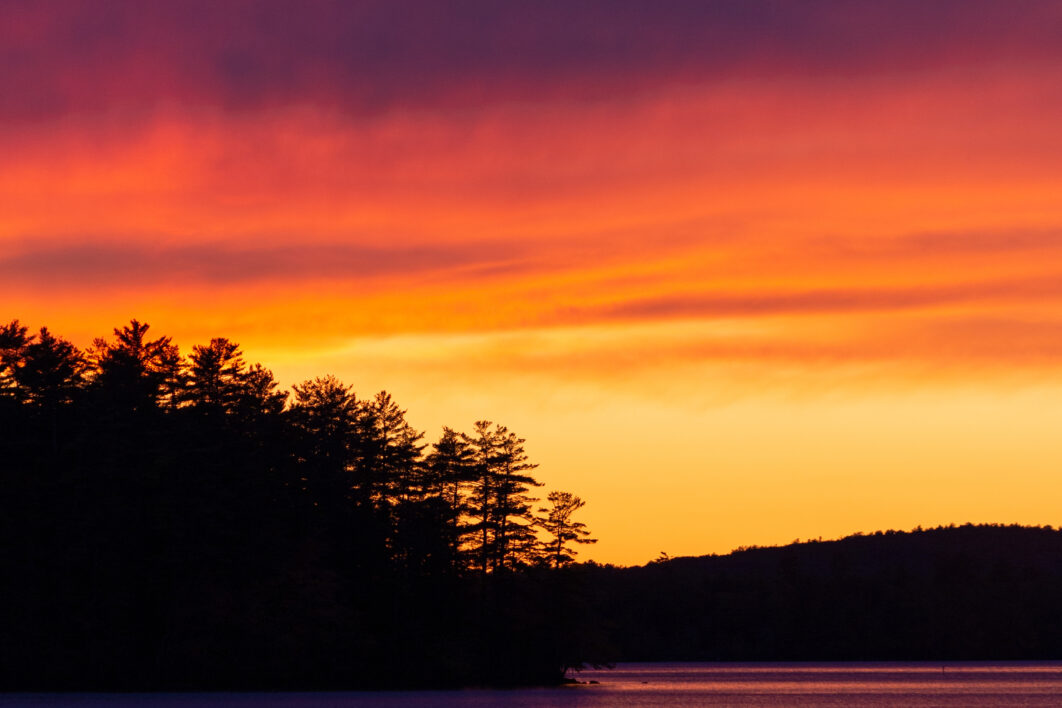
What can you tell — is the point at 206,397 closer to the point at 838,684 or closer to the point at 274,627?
the point at 274,627

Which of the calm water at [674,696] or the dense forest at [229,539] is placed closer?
the calm water at [674,696]

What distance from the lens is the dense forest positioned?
92.6 metres

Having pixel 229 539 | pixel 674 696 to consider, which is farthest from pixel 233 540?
pixel 674 696

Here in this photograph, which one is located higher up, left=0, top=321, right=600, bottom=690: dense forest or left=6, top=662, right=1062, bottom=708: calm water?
left=0, top=321, right=600, bottom=690: dense forest

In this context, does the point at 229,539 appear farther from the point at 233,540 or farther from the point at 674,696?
the point at 674,696

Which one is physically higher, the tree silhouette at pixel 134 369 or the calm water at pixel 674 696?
the tree silhouette at pixel 134 369

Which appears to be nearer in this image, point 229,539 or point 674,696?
point 229,539

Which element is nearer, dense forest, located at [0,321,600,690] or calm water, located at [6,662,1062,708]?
calm water, located at [6,662,1062,708]

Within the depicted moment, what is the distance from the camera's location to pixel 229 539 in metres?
98.1

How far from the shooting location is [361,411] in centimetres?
11006

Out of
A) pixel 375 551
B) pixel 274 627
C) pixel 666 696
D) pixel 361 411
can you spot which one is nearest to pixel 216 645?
pixel 274 627

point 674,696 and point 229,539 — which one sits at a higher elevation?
point 229,539

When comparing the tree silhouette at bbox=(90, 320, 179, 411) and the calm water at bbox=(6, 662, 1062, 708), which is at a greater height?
the tree silhouette at bbox=(90, 320, 179, 411)

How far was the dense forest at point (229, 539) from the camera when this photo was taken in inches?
3647
